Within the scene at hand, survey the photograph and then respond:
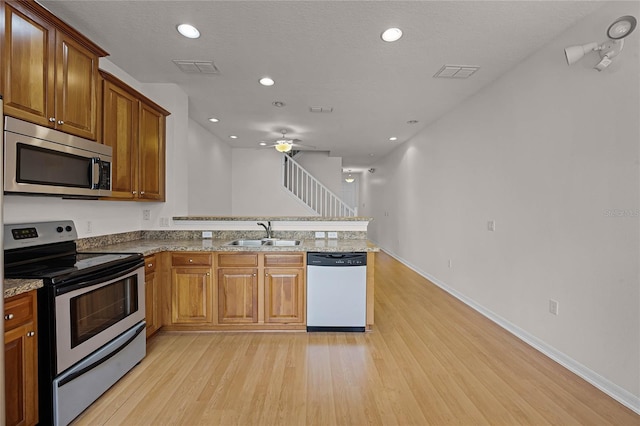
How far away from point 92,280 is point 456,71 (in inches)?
148

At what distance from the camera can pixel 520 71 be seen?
3008mm

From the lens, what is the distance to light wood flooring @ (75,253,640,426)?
1877 millimetres

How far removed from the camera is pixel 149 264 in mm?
2758

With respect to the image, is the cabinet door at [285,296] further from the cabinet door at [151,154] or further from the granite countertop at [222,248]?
the cabinet door at [151,154]

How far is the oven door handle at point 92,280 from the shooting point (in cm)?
175

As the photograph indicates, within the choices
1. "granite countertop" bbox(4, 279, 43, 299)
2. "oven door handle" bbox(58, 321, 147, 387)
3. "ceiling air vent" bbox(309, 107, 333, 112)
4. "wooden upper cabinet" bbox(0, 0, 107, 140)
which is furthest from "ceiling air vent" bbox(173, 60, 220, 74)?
"oven door handle" bbox(58, 321, 147, 387)

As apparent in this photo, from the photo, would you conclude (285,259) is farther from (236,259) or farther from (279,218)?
(279,218)

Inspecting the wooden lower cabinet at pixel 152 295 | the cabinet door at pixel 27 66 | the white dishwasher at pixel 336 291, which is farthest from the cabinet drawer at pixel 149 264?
the white dishwasher at pixel 336 291

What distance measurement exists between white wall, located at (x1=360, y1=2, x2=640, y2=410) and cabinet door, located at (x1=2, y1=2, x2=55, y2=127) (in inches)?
154

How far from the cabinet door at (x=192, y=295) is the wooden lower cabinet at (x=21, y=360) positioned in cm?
137

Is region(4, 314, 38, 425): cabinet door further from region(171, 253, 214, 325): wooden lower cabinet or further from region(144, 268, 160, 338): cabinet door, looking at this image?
region(171, 253, 214, 325): wooden lower cabinet

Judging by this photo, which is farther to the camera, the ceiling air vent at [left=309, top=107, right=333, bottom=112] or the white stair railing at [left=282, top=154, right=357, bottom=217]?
the white stair railing at [left=282, top=154, right=357, bottom=217]

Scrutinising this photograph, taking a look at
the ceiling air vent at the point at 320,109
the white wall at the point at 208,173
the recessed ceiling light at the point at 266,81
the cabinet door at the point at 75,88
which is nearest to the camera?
the cabinet door at the point at 75,88

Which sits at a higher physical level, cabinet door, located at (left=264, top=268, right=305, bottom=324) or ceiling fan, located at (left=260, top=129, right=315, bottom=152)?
ceiling fan, located at (left=260, top=129, right=315, bottom=152)
